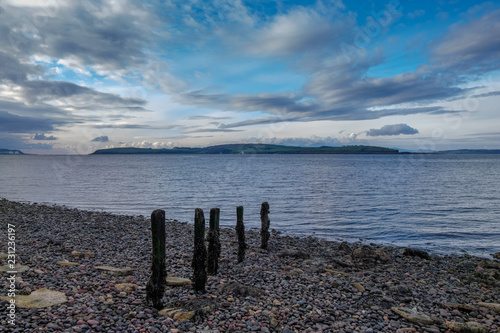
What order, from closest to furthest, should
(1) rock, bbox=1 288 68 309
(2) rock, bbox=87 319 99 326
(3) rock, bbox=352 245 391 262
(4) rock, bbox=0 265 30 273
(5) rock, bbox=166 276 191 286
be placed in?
(2) rock, bbox=87 319 99 326
(1) rock, bbox=1 288 68 309
(4) rock, bbox=0 265 30 273
(5) rock, bbox=166 276 191 286
(3) rock, bbox=352 245 391 262

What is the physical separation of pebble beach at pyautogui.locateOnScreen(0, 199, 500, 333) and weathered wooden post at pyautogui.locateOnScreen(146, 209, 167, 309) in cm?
42

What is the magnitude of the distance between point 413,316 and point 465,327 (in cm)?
132

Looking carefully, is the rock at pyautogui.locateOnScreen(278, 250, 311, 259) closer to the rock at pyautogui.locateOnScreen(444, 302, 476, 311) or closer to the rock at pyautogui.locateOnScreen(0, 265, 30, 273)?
the rock at pyautogui.locateOnScreen(444, 302, 476, 311)

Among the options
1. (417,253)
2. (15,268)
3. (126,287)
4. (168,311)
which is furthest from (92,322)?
(417,253)

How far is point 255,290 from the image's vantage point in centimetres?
1108

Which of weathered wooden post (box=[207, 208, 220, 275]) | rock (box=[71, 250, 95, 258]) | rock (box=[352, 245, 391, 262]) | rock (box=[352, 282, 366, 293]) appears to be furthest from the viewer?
rock (box=[352, 245, 391, 262])

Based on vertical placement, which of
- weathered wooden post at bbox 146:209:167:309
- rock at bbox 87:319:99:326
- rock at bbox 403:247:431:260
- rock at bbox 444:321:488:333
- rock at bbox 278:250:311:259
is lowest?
rock at bbox 403:247:431:260

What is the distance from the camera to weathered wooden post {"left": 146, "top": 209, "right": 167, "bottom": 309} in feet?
30.6

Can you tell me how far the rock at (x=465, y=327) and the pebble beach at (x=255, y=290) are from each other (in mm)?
27

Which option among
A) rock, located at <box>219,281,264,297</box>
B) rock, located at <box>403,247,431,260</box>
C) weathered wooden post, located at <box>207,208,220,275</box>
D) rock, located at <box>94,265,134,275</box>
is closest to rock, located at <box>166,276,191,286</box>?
rock, located at <box>219,281,264,297</box>

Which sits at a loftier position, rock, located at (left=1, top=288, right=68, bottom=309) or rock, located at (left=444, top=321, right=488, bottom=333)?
rock, located at (left=1, top=288, right=68, bottom=309)

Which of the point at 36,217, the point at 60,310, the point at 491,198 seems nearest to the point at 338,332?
the point at 60,310

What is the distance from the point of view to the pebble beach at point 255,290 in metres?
8.55

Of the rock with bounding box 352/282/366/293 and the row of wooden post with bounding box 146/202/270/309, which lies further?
the rock with bounding box 352/282/366/293
